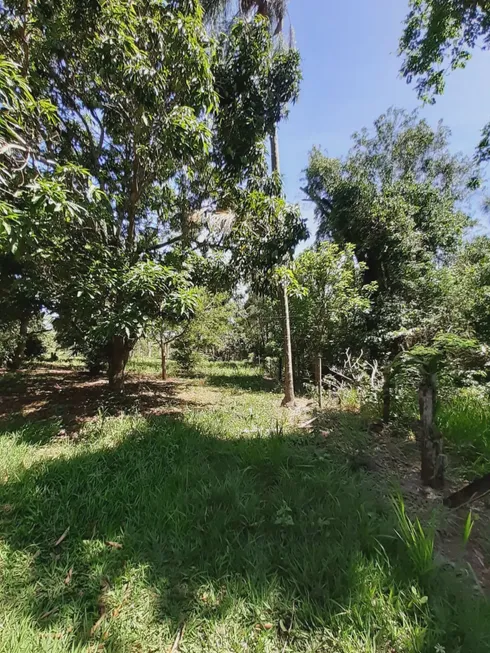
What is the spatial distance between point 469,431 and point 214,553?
2834 millimetres

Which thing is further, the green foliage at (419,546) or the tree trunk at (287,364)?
the tree trunk at (287,364)

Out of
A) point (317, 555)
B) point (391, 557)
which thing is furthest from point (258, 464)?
point (391, 557)

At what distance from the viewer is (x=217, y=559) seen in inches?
67.3

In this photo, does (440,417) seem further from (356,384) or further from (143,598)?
(143,598)

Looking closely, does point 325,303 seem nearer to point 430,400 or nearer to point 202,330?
point 202,330

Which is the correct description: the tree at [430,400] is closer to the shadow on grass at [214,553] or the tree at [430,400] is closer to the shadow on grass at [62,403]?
the shadow on grass at [214,553]

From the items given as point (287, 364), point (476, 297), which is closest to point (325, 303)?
point (287, 364)

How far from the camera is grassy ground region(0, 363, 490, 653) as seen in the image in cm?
133

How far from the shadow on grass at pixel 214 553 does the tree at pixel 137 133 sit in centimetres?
157

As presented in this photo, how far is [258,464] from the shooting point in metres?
2.66

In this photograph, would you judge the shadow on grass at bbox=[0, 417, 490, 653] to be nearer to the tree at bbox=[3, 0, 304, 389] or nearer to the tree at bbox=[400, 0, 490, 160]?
the tree at bbox=[3, 0, 304, 389]

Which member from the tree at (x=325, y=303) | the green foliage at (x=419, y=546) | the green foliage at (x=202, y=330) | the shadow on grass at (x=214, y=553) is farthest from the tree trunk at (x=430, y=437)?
the green foliage at (x=202, y=330)

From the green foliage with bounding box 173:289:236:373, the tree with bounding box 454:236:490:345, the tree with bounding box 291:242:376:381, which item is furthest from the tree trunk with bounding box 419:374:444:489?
the green foliage with bounding box 173:289:236:373

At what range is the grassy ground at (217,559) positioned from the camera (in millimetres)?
1334
